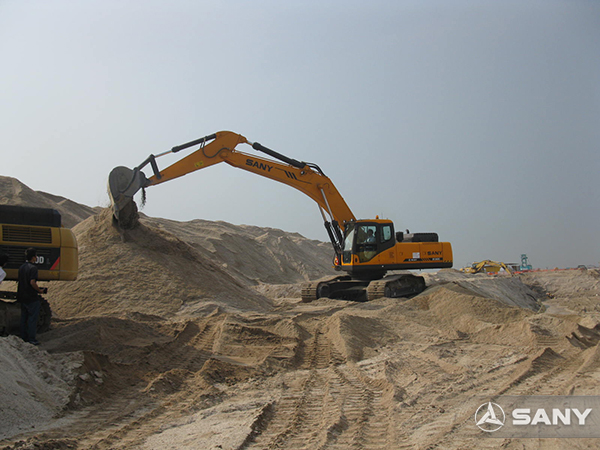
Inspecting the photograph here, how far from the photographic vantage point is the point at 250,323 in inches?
392

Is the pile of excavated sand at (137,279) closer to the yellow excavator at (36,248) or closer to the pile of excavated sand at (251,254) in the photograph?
the yellow excavator at (36,248)

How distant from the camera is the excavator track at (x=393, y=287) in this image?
547 inches

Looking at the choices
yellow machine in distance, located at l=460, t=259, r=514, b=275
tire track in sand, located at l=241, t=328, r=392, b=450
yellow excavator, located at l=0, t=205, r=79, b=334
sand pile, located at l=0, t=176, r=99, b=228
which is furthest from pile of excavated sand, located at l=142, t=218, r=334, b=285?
tire track in sand, located at l=241, t=328, r=392, b=450

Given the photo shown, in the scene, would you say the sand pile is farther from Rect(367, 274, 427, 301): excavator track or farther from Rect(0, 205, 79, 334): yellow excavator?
Rect(0, 205, 79, 334): yellow excavator

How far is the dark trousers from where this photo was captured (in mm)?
6605

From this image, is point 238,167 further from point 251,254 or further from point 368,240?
point 251,254

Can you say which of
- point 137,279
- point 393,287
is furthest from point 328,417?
point 393,287

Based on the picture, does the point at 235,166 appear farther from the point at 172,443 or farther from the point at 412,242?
the point at 172,443

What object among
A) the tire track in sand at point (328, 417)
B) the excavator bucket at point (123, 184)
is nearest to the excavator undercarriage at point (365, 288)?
the excavator bucket at point (123, 184)

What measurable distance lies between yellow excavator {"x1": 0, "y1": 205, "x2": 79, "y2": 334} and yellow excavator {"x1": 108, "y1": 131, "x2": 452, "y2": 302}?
4.91 metres

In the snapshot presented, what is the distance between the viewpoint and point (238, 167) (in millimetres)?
14055

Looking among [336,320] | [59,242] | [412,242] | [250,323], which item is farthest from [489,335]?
[59,242]

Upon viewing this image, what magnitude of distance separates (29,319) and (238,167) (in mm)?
8271

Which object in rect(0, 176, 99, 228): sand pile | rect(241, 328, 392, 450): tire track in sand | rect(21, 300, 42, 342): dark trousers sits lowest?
rect(241, 328, 392, 450): tire track in sand
